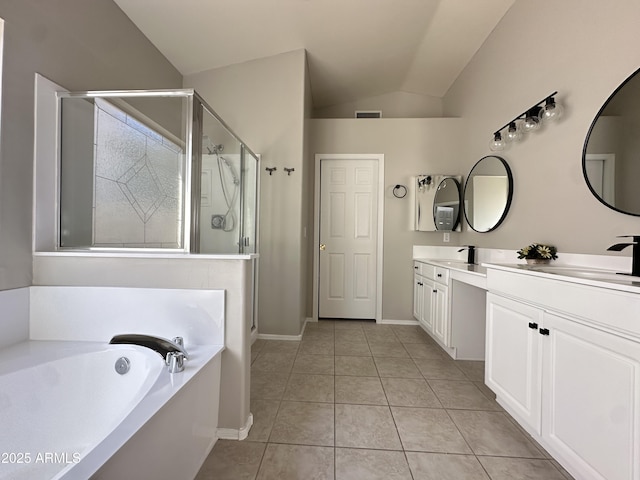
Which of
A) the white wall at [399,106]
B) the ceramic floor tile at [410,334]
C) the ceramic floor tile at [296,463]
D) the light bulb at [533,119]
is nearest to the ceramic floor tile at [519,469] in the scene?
the ceramic floor tile at [296,463]

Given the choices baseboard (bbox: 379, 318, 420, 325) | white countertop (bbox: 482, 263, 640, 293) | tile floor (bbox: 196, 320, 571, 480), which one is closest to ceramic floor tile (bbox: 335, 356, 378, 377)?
tile floor (bbox: 196, 320, 571, 480)

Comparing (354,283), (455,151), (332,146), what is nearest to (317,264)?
(354,283)

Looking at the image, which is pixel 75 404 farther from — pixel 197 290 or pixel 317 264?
pixel 317 264

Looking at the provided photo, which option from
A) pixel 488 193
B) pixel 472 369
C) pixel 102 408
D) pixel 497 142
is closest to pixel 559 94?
pixel 497 142

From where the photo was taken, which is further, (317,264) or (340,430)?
(317,264)

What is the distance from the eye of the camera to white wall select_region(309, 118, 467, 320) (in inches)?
138

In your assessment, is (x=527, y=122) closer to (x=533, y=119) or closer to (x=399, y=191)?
(x=533, y=119)

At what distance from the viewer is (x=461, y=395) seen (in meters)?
1.96

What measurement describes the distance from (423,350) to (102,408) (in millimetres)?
2499

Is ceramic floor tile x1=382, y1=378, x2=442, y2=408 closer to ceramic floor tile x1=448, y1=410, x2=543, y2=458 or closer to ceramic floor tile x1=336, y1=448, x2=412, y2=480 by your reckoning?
ceramic floor tile x1=448, y1=410, x2=543, y2=458

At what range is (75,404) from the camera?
3.96 ft

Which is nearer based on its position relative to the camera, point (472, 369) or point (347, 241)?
point (472, 369)

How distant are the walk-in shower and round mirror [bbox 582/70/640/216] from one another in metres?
2.22

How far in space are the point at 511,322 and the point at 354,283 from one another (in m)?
2.21
